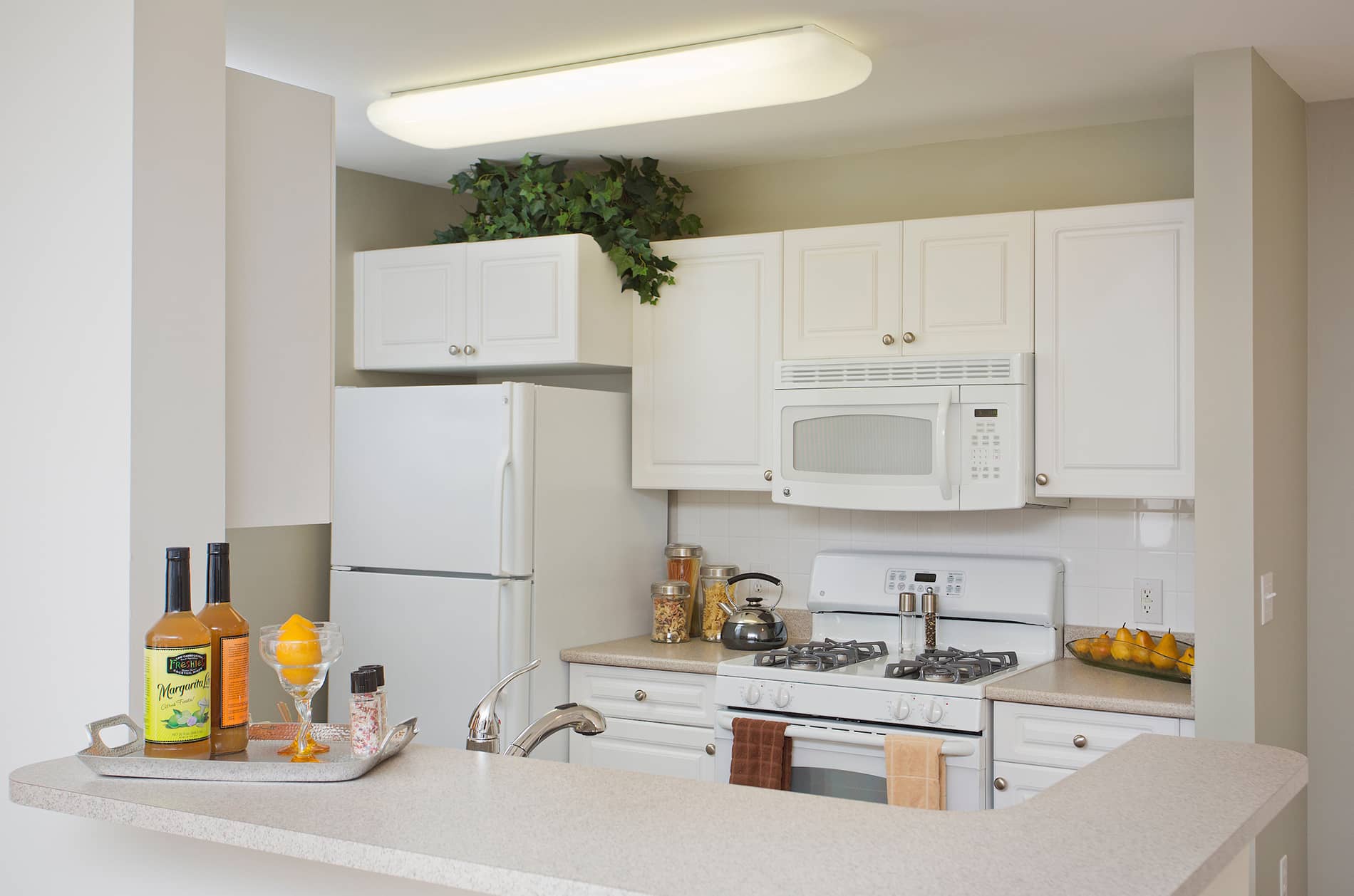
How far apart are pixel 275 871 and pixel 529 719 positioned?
2.09 metres

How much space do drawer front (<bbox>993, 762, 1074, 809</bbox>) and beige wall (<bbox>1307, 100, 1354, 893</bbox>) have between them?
0.95m

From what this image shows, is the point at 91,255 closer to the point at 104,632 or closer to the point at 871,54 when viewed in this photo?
the point at 104,632

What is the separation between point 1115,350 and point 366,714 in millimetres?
2495

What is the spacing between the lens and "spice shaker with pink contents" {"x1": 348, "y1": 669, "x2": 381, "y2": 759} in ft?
4.81

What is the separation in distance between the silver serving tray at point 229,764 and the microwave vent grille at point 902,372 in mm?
2320

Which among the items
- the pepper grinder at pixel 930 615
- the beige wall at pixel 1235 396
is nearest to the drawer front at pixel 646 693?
the pepper grinder at pixel 930 615

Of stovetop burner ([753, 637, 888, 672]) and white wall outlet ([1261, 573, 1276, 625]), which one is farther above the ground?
white wall outlet ([1261, 573, 1276, 625])

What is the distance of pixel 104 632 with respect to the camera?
175 cm

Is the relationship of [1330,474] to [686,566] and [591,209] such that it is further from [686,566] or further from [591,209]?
[591,209]

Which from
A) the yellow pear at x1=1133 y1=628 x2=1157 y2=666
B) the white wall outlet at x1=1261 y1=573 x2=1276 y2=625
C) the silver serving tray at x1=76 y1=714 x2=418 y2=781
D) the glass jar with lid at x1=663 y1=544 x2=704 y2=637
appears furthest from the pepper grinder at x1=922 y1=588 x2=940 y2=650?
the silver serving tray at x1=76 y1=714 x2=418 y2=781

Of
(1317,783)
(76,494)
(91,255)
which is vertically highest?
(91,255)

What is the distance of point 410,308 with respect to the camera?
4055 mm

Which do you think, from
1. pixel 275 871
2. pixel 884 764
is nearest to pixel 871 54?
pixel 884 764

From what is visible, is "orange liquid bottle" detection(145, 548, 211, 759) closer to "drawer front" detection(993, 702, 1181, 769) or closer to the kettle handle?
"drawer front" detection(993, 702, 1181, 769)
